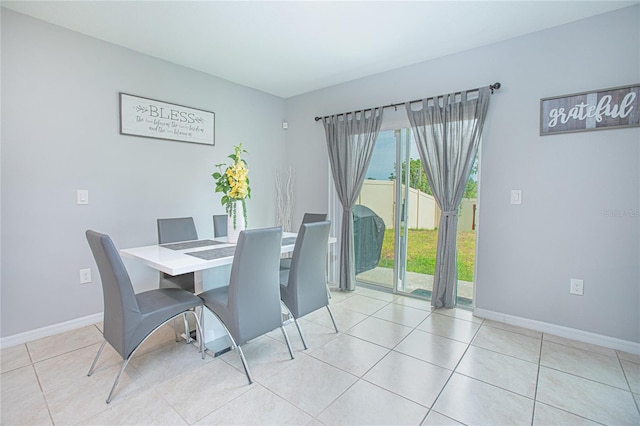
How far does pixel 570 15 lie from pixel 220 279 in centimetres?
345

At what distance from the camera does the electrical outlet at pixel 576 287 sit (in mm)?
2504

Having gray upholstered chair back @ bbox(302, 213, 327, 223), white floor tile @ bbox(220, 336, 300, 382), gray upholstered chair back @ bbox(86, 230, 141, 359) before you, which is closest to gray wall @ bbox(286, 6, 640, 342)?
gray upholstered chair back @ bbox(302, 213, 327, 223)

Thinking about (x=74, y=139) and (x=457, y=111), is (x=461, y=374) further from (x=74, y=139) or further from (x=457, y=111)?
(x=74, y=139)

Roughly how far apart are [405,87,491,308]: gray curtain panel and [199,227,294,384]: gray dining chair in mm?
1849

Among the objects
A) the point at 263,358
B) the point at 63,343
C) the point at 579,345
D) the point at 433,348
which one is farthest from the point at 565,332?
the point at 63,343

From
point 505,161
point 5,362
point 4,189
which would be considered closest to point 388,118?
point 505,161

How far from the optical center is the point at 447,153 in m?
3.04

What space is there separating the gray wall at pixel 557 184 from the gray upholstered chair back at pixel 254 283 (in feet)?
6.87

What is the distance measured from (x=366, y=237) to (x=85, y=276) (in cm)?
297

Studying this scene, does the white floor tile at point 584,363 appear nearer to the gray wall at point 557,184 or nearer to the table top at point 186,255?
the gray wall at point 557,184

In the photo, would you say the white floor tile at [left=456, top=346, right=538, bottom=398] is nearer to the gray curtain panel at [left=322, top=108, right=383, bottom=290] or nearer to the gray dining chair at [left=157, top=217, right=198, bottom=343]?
the gray curtain panel at [left=322, top=108, right=383, bottom=290]

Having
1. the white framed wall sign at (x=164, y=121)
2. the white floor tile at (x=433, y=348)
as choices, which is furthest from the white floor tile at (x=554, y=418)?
the white framed wall sign at (x=164, y=121)

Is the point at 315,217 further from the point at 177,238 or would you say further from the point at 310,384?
the point at 310,384

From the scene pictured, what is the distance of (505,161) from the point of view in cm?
282
